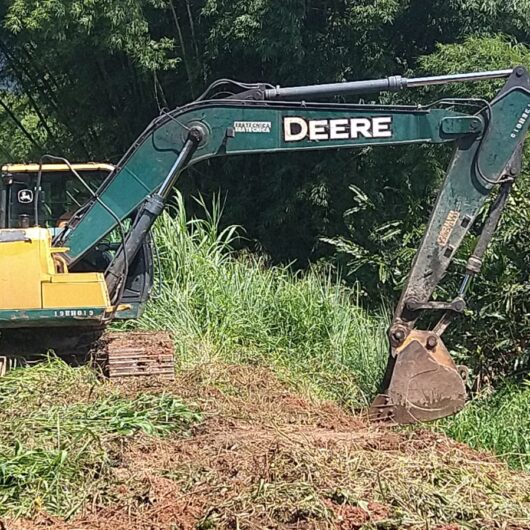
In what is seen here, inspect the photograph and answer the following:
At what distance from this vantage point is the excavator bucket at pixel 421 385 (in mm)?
6879

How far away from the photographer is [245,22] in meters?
13.5

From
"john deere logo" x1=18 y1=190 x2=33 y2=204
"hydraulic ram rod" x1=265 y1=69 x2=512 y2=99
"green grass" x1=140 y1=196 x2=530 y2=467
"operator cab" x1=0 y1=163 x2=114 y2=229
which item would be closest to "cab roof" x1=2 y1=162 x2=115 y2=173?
"operator cab" x1=0 y1=163 x2=114 y2=229

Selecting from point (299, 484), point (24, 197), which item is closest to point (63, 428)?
point (299, 484)

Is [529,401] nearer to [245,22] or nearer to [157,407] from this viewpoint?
[157,407]

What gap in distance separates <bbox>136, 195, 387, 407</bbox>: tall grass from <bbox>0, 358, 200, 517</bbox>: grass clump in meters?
1.62

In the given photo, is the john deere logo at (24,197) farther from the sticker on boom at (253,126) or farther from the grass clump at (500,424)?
the grass clump at (500,424)

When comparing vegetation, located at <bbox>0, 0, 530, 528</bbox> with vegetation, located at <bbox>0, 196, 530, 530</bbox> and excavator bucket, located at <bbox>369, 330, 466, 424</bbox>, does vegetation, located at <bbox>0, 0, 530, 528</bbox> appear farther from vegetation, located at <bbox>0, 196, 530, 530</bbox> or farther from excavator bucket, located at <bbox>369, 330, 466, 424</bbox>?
excavator bucket, located at <bbox>369, 330, 466, 424</bbox>

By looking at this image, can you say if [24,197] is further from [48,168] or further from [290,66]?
[290,66]

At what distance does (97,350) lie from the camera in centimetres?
786

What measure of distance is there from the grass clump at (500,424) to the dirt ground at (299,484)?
854 mm

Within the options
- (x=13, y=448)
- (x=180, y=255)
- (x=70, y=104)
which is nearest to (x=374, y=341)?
(x=180, y=255)

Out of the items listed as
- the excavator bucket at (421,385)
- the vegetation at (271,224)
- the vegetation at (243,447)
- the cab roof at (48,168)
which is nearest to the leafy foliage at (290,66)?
the vegetation at (271,224)

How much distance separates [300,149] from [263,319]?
2.87 meters

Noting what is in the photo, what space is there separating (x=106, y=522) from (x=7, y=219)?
470cm
